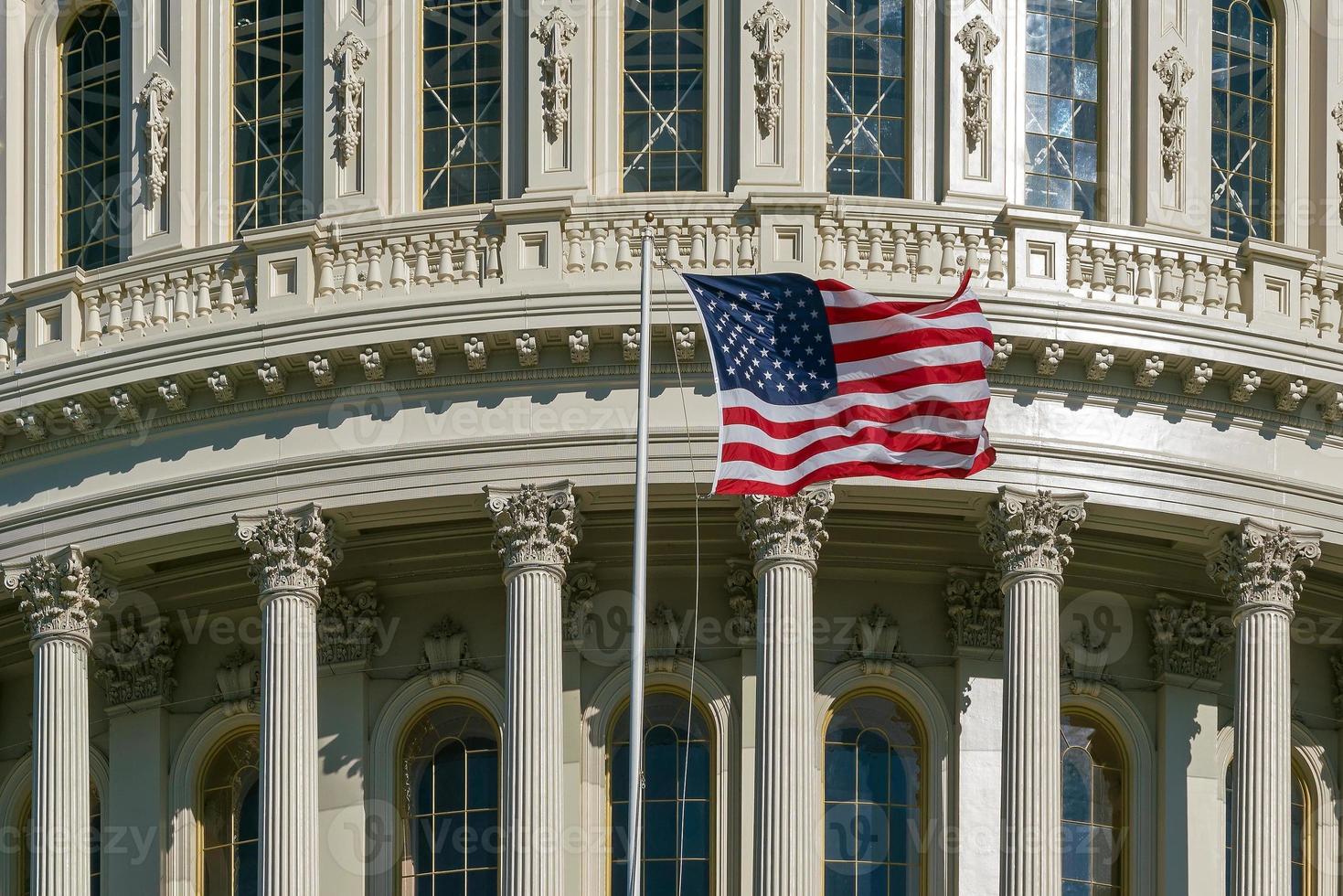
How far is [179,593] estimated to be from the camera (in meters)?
53.6

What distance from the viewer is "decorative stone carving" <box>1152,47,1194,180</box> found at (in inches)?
2090

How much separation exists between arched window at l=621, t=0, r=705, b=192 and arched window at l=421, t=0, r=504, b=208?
5.02ft

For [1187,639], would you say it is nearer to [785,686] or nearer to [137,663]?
[785,686]

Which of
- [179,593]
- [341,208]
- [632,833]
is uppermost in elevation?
[341,208]

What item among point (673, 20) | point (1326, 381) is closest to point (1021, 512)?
point (1326, 381)

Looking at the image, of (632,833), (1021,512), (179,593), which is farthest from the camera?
(179,593)

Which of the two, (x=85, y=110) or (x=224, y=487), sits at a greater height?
(x=85, y=110)

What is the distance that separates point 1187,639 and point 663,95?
8.70m

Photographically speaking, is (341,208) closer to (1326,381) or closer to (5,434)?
(5,434)

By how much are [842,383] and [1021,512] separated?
14.9 feet

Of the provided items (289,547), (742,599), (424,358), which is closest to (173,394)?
(289,547)

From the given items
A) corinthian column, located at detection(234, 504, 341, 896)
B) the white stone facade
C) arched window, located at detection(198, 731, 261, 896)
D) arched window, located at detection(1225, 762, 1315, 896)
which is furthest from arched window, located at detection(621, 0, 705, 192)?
arched window, located at detection(1225, 762, 1315, 896)

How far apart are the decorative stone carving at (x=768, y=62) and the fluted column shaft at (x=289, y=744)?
24.8ft

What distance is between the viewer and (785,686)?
49125 millimetres
